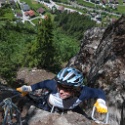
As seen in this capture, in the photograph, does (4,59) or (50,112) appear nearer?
(50,112)

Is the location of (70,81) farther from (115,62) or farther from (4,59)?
(4,59)

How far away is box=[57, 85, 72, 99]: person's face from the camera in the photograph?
694cm

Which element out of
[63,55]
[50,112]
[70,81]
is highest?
[70,81]

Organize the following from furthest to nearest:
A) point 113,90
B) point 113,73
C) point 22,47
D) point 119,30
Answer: point 22,47 → point 119,30 → point 113,73 → point 113,90

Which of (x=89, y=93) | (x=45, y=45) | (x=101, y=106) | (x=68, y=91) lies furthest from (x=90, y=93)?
(x=45, y=45)

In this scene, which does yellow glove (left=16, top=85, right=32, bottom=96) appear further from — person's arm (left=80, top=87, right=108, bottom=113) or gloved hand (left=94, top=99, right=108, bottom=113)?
gloved hand (left=94, top=99, right=108, bottom=113)

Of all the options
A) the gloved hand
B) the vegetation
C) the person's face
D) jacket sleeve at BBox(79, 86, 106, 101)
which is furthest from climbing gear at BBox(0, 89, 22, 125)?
the vegetation

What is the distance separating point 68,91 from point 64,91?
104 mm

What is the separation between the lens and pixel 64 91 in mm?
7016

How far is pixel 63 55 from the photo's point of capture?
110 ft

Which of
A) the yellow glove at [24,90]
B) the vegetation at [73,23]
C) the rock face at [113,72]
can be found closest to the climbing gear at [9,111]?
the yellow glove at [24,90]

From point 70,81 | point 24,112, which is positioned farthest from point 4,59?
point 70,81

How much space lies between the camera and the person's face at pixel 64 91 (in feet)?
22.8

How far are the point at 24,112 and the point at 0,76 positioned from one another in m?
8.84
